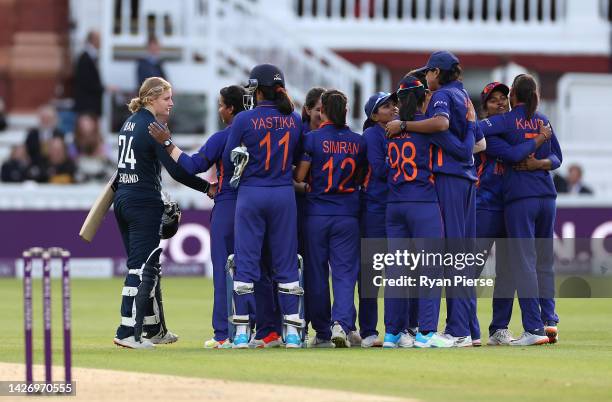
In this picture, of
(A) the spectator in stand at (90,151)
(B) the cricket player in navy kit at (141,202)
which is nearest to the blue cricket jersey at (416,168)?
(B) the cricket player in navy kit at (141,202)

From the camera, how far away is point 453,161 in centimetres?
1430

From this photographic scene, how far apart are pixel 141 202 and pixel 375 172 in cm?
195

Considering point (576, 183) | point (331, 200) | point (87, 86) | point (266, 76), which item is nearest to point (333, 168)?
point (331, 200)

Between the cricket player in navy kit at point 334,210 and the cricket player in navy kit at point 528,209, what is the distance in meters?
1.32

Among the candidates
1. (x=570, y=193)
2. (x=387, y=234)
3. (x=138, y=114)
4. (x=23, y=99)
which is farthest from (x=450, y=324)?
(x=23, y=99)

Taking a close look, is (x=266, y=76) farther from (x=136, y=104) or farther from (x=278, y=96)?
(x=136, y=104)

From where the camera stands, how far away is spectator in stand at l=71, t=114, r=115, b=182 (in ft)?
93.1

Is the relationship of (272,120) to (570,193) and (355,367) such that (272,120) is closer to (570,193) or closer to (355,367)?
(355,367)

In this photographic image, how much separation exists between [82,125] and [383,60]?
24.0ft

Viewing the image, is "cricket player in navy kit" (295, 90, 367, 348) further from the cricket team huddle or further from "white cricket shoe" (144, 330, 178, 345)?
"white cricket shoe" (144, 330, 178, 345)

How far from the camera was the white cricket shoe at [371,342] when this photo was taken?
14875 mm

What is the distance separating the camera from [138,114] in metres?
14.7

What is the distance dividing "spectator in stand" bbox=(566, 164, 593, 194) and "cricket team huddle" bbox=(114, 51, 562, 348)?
13.2 metres

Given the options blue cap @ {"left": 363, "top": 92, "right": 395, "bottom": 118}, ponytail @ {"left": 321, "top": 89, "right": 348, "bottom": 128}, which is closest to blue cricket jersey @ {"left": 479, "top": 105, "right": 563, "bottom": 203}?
blue cap @ {"left": 363, "top": 92, "right": 395, "bottom": 118}
